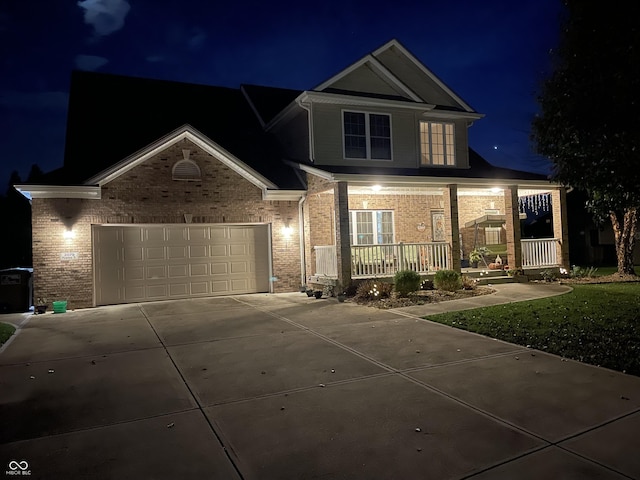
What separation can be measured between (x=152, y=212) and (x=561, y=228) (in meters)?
13.4

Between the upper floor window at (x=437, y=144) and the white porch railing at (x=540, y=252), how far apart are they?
12.9ft

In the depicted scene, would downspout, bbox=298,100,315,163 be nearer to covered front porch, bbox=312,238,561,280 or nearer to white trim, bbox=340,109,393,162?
white trim, bbox=340,109,393,162

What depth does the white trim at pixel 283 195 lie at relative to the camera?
558 inches

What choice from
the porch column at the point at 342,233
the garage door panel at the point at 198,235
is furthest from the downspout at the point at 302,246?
the garage door panel at the point at 198,235

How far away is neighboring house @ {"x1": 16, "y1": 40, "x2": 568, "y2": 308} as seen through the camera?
12.4 meters

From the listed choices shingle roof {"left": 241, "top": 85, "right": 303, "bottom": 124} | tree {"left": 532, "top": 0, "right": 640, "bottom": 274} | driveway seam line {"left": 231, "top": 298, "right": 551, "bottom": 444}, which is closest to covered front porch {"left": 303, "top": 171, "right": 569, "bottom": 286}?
shingle roof {"left": 241, "top": 85, "right": 303, "bottom": 124}

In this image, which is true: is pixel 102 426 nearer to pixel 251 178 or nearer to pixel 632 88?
pixel 632 88

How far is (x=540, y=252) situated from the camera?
15711mm

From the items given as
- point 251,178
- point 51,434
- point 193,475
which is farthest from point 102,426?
point 251,178

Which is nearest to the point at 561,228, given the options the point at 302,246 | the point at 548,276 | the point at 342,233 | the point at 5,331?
the point at 548,276

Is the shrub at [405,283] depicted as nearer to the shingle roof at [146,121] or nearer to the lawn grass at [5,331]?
the shingle roof at [146,121]

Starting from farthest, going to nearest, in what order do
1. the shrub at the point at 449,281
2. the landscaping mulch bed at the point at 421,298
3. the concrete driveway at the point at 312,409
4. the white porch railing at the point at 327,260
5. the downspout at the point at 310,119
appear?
the downspout at the point at 310,119 → the white porch railing at the point at 327,260 → the shrub at the point at 449,281 → the landscaping mulch bed at the point at 421,298 → the concrete driveway at the point at 312,409

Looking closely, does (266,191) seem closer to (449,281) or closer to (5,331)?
(449,281)

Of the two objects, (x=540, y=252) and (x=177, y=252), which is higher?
(x=177, y=252)
